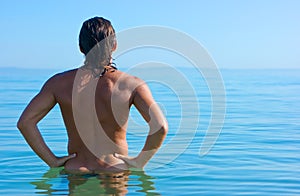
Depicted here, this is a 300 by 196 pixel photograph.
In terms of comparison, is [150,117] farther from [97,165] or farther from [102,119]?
[97,165]

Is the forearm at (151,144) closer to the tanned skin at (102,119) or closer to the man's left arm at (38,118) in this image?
the tanned skin at (102,119)

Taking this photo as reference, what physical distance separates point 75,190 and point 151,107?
3.46ft

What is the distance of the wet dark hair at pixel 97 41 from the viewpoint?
4844mm

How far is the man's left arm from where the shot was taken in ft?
15.9

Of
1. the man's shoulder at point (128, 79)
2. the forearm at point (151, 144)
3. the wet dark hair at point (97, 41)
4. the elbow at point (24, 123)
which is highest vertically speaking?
the wet dark hair at point (97, 41)

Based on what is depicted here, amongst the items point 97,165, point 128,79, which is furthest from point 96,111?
point 97,165

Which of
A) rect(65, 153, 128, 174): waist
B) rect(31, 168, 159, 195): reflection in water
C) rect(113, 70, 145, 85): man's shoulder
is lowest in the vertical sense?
rect(31, 168, 159, 195): reflection in water

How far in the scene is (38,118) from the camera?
493 cm

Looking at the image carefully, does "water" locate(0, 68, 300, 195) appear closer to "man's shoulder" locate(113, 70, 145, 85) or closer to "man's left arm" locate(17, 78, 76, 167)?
"man's left arm" locate(17, 78, 76, 167)

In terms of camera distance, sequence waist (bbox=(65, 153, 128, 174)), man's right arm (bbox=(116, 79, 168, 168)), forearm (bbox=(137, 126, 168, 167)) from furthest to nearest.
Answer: waist (bbox=(65, 153, 128, 174)) < forearm (bbox=(137, 126, 168, 167)) < man's right arm (bbox=(116, 79, 168, 168))

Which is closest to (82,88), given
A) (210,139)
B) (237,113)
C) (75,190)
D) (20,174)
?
(75,190)

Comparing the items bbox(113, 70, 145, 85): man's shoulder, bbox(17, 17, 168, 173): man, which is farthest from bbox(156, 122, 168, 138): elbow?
bbox(113, 70, 145, 85): man's shoulder

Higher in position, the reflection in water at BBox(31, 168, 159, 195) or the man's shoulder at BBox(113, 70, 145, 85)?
the man's shoulder at BBox(113, 70, 145, 85)

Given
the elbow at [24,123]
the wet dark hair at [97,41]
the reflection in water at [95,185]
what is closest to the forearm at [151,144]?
the reflection in water at [95,185]
